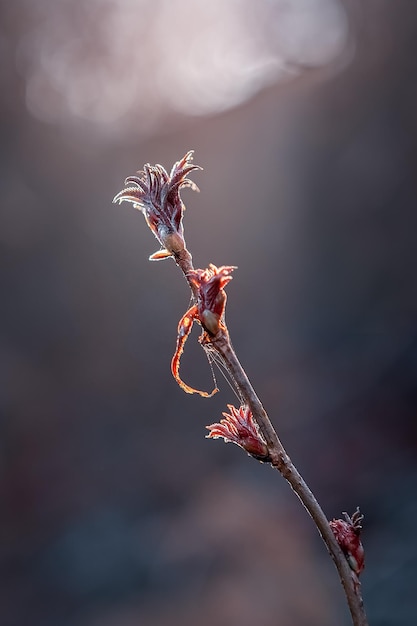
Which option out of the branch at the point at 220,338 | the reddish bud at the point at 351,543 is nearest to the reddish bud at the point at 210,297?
the branch at the point at 220,338

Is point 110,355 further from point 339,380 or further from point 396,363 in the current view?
point 396,363

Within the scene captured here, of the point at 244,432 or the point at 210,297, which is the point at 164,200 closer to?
the point at 210,297

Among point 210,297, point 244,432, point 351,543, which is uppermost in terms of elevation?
point 210,297

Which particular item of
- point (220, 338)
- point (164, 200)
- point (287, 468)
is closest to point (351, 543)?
point (287, 468)

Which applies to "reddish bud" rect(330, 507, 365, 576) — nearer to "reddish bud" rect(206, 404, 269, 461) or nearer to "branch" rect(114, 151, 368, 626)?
"branch" rect(114, 151, 368, 626)

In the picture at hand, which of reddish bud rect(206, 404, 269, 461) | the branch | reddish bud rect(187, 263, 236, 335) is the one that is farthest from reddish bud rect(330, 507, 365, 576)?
reddish bud rect(187, 263, 236, 335)
